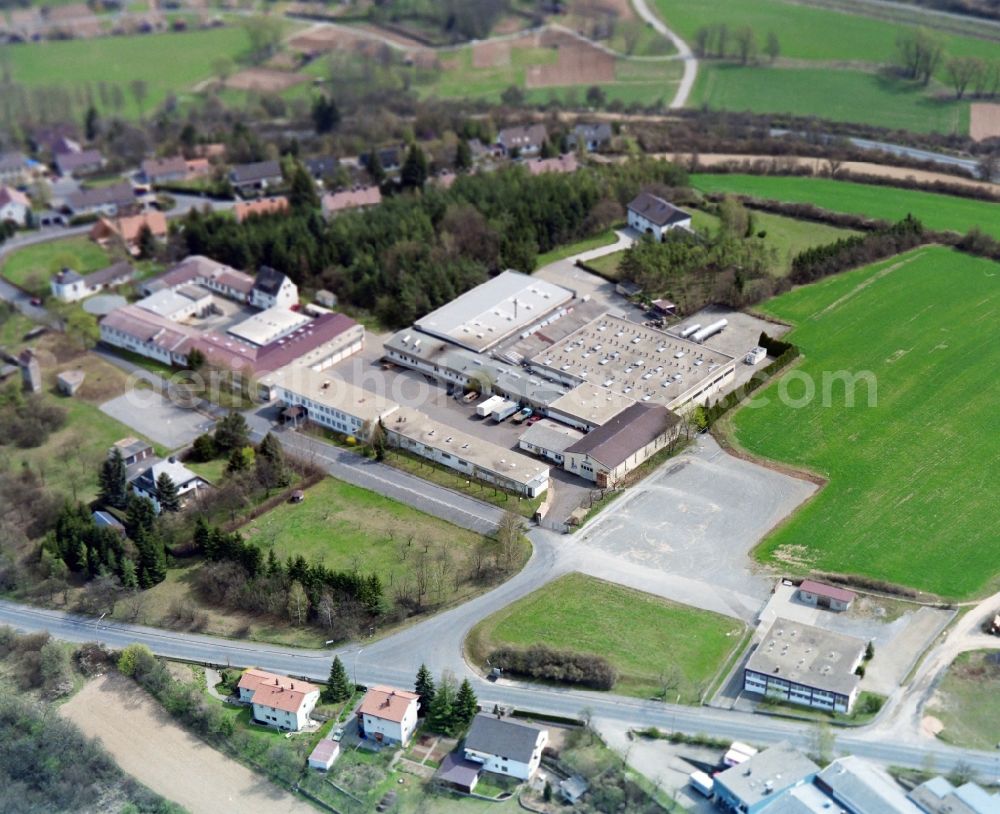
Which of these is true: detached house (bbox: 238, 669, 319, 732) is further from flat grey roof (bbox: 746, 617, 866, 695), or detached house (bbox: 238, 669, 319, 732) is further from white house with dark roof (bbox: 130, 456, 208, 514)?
flat grey roof (bbox: 746, 617, 866, 695)

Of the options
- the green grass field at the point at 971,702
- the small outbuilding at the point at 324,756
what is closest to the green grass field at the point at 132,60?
the small outbuilding at the point at 324,756

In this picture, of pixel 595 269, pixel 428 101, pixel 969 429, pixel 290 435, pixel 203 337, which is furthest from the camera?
pixel 428 101

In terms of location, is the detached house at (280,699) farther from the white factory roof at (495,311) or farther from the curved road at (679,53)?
the curved road at (679,53)

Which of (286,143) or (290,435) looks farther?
(286,143)

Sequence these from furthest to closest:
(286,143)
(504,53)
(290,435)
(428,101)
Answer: (504,53)
(428,101)
(286,143)
(290,435)

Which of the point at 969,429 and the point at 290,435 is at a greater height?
the point at 969,429

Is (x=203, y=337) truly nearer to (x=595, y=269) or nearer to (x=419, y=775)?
(x=595, y=269)

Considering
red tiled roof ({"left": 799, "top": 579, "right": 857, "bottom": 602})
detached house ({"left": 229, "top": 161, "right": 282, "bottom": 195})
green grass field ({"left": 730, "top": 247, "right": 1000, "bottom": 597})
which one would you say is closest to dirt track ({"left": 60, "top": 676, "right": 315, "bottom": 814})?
red tiled roof ({"left": 799, "top": 579, "right": 857, "bottom": 602})

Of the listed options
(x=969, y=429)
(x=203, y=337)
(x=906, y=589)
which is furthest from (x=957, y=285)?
(x=203, y=337)
